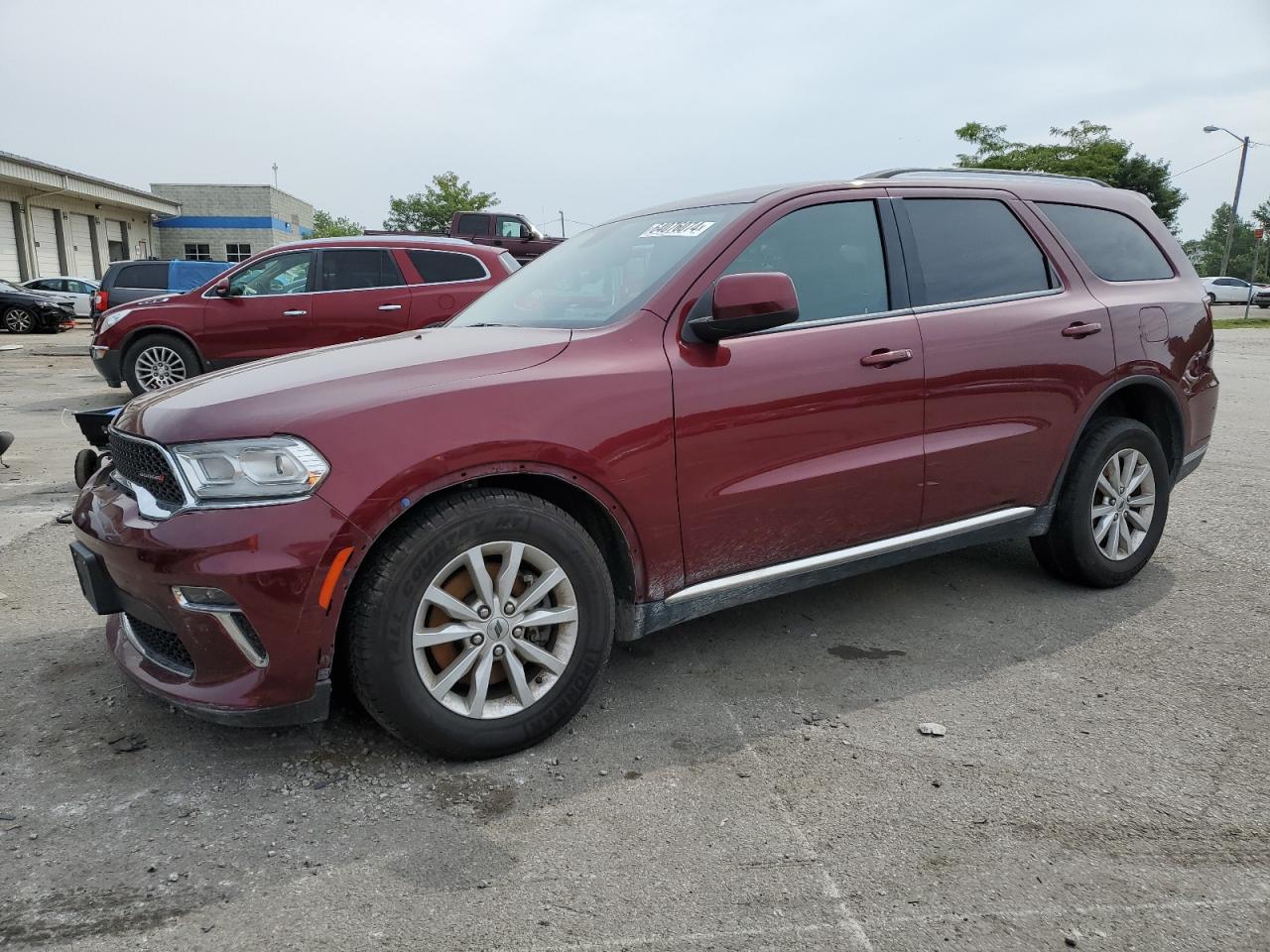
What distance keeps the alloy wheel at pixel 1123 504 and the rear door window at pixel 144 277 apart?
582 inches

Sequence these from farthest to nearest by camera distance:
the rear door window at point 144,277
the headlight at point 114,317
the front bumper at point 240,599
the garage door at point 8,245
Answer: the garage door at point 8,245 < the rear door window at point 144,277 < the headlight at point 114,317 < the front bumper at point 240,599

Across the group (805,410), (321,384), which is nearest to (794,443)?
(805,410)

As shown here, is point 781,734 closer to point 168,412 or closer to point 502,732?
point 502,732

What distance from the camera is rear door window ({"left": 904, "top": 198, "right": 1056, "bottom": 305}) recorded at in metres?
3.79

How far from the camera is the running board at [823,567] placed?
3178 millimetres

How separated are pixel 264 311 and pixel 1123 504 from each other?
8272 millimetres

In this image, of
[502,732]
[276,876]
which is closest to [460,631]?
[502,732]

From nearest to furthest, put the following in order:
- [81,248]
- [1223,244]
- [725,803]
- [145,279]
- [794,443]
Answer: [725,803] < [794,443] < [145,279] < [81,248] < [1223,244]

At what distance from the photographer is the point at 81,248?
127 feet

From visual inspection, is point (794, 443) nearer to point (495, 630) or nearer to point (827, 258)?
point (827, 258)

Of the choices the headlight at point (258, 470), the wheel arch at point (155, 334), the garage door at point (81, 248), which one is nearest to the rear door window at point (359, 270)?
the wheel arch at point (155, 334)

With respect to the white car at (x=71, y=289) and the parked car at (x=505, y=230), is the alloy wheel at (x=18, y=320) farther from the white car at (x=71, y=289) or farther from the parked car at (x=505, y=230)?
the parked car at (x=505, y=230)

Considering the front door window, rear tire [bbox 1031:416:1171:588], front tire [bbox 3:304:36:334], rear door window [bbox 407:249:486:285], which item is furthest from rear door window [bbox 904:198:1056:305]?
front tire [bbox 3:304:36:334]

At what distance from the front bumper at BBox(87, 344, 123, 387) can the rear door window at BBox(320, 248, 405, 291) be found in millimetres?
2524
